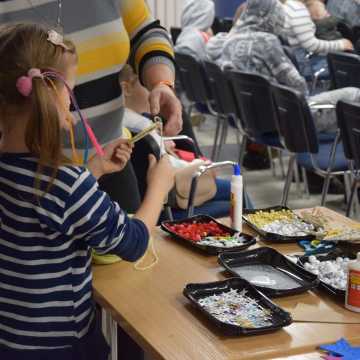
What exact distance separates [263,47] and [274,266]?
2.75m

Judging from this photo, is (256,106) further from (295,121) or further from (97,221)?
(97,221)

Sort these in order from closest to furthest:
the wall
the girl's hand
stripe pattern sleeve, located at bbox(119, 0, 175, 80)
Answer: the girl's hand < stripe pattern sleeve, located at bbox(119, 0, 175, 80) < the wall

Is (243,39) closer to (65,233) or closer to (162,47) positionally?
(162,47)

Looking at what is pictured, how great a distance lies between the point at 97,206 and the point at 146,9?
77 centimetres

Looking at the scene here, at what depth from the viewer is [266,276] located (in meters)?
1.57

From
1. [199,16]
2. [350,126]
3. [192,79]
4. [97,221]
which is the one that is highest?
[97,221]

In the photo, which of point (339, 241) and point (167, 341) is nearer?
point (167, 341)

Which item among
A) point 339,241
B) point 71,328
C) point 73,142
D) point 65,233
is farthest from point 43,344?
point 339,241

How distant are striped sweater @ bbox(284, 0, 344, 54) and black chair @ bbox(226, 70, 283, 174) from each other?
1.43 m

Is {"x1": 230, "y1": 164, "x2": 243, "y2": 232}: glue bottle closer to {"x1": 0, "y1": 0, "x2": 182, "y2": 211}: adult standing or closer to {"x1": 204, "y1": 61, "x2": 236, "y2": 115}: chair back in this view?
{"x1": 0, "y1": 0, "x2": 182, "y2": 211}: adult standing

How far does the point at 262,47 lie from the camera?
13.7ft

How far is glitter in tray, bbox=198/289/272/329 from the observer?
1.30m

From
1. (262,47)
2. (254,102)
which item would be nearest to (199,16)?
(262,47)

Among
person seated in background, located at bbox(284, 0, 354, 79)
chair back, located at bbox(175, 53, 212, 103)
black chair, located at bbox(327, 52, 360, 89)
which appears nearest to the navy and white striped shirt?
black chair, located at bbox(327, 52, 360, 89)
